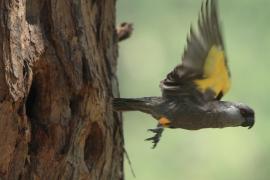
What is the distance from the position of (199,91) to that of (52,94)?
99cm

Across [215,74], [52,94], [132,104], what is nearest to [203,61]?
[215,74]

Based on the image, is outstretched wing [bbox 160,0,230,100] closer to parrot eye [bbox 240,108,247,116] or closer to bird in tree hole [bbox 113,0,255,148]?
bird in tree hole [bbox 113,0,255,148]

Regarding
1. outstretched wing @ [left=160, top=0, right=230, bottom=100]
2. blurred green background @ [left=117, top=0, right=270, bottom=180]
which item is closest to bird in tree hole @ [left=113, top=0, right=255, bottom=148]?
outstretched wing @ [left=160, top=0, right=230, bottom=100]

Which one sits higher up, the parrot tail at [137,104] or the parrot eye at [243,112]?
the parrot tail at [137,104]

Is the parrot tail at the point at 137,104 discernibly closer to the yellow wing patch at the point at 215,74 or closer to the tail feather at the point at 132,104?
the tail feather at the point at 132,104

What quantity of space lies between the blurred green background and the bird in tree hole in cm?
177

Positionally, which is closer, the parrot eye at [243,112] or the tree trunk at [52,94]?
the tree trunk at [52,94]

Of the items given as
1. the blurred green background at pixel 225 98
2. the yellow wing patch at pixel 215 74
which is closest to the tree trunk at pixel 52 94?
the yellow wing patch at pixel 215 74

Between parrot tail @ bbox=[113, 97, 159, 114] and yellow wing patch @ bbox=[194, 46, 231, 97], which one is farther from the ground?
yellow wing patch @ bbox=[194, 46, 231, 97]

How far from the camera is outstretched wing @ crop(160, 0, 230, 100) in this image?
3.57 metres

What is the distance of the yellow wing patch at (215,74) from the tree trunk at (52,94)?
1.76 ft

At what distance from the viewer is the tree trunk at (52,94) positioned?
3080 millimetres

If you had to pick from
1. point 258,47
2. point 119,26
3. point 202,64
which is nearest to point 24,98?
point 202,64

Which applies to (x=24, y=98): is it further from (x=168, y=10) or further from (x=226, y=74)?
(x=168, y=10)
